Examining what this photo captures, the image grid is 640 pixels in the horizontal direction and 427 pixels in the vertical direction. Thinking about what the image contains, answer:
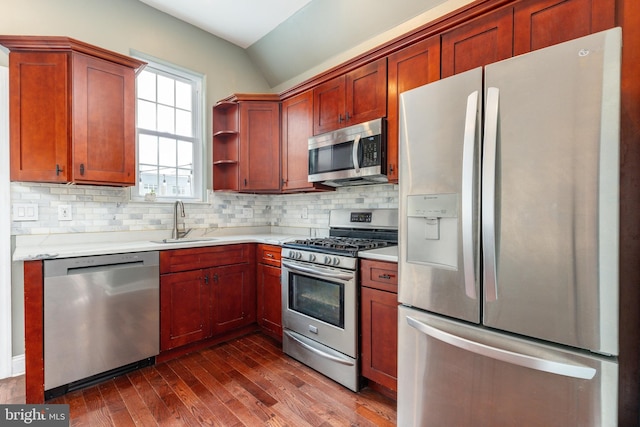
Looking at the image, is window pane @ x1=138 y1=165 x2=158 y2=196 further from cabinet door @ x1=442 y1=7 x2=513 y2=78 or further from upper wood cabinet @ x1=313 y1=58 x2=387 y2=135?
cabinet door @ x1=442 y1=7 x2=513 y2=78

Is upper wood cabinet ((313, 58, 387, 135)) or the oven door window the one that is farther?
upper wood cabinet ((313, 58, 387, 135))

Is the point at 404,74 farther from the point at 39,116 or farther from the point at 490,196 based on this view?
the point at 39,116

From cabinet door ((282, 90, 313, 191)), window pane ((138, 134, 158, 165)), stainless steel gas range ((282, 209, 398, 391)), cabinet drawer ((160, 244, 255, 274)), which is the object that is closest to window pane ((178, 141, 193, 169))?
window pane ((138, 134, 158, 165))

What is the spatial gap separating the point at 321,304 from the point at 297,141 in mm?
1633

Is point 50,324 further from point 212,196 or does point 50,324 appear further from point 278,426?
point 212,196

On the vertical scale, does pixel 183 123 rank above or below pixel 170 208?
above

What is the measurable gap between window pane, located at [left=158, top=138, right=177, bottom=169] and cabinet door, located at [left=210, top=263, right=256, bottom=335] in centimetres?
134

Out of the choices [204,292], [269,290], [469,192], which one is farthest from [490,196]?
[204,292]

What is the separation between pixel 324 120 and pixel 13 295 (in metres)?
2.85

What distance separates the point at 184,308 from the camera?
2580 mm

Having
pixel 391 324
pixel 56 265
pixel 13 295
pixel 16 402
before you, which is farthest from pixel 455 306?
pixel 13 295

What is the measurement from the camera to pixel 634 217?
1314 mm

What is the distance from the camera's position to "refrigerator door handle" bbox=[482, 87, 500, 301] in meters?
1.23

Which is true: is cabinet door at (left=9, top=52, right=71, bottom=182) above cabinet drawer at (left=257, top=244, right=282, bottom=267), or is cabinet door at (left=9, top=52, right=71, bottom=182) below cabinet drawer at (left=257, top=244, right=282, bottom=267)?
above
